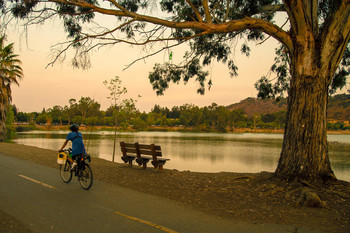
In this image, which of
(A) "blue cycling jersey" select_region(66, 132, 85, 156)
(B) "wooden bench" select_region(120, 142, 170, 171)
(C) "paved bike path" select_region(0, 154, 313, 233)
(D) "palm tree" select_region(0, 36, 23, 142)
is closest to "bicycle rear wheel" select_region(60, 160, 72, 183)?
(C) "paved bike path" select_region(0, 154, 313, 233)

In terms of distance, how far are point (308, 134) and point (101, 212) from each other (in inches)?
204

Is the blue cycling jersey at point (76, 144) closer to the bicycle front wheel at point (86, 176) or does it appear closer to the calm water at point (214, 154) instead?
the bicycle front wheel at point (86, 176)

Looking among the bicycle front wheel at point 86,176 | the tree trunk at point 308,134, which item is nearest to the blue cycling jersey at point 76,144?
the bicycle front wheel at point 86,176

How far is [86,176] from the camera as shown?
7469 mm

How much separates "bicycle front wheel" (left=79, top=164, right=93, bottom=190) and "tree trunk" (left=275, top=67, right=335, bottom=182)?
4.94 metres

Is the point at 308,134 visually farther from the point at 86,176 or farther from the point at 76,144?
the point at 76,144

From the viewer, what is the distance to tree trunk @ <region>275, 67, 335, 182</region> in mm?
7223

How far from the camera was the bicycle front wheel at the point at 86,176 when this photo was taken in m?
7.39

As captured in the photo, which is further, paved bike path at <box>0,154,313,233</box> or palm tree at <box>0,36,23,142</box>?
palm tree at <box>0,36,23,142</box>

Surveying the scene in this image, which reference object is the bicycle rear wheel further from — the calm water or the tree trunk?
the calm water

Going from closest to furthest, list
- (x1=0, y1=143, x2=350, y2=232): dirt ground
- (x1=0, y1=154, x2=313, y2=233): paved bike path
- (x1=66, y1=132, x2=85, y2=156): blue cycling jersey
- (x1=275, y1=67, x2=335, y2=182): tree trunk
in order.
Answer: (x1=0, y1=154, x2=313, y2=233): paved bike path, (x1=0, y1=143, x2=350, y2=232): dirt ground, (x1=275, y1=67, x2=335, y2=182): tree trunk, (x1=66, y1=132, x2=85, y2=156): blue cycling jersey

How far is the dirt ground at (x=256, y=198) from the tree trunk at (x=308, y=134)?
359 millimetres

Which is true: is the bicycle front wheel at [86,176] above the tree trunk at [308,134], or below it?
below

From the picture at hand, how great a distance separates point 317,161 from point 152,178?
15.4 ft
